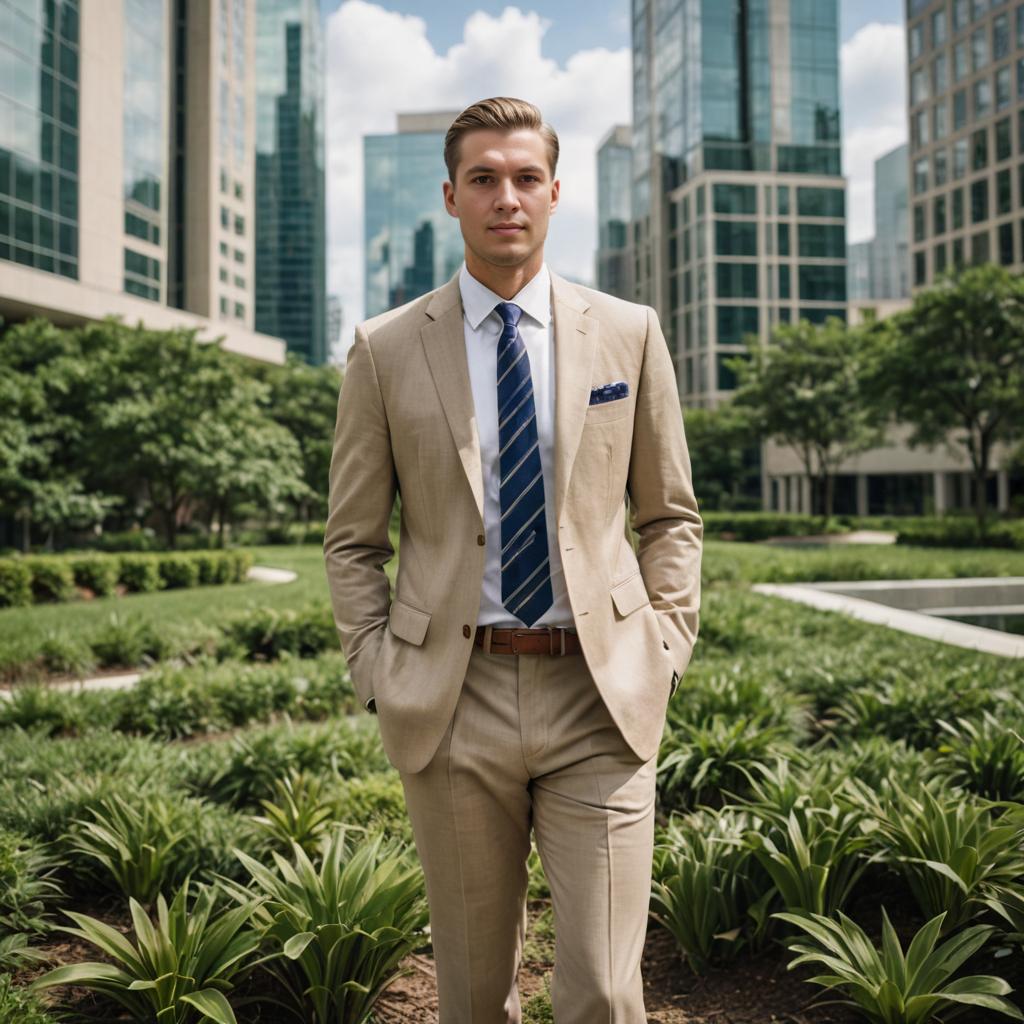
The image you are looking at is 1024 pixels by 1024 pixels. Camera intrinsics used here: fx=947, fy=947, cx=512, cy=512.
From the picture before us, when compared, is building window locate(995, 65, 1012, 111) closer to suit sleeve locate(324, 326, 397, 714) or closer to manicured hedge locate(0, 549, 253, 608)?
manicured hedge locate(0, 549, 253, 608)

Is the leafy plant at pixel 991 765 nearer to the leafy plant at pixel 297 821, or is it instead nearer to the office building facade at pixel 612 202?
the leafy plant at pixel 297 821

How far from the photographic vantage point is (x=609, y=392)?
2338mm

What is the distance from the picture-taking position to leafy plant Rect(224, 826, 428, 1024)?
2902mm

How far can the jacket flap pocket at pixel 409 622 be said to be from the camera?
2.23 meters

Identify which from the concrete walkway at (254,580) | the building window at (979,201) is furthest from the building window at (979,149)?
the concrete walkway at (254,580)

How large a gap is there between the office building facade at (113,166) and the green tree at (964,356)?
1980 cm

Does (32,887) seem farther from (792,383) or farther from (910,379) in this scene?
(792,383)

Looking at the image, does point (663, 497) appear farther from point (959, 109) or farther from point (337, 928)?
point (959, 109)

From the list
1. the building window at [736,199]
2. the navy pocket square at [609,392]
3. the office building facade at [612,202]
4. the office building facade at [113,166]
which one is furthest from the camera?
the office building facade at [612,202]

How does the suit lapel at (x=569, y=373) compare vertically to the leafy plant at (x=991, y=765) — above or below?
above

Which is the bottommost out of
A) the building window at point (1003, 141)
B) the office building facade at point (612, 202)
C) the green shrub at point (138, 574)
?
the green shrub at point (138, 574)

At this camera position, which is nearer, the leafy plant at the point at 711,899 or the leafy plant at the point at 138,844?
the leafy plant at the point at 711,899

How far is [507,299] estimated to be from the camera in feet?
7.87

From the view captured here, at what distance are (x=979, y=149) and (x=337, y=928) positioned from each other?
70687 mm
